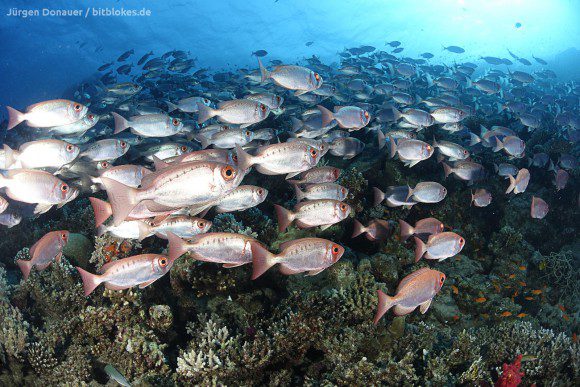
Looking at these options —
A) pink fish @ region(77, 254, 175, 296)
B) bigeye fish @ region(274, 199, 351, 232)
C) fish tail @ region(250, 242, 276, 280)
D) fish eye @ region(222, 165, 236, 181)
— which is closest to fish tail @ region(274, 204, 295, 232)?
bigeye fish @ region(274, 199, 351, 232)

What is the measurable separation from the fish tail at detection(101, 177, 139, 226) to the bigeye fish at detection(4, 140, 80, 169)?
3.00 metres

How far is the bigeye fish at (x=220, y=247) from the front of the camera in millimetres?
3658

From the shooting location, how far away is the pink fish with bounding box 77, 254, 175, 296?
3740mm

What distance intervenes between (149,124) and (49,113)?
1677 mm

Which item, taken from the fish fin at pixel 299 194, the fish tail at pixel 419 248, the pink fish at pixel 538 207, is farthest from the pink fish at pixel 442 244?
the pink fish at pixel 538 207

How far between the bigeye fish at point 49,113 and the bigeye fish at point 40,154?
2.44 ft

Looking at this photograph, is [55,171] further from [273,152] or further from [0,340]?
[273,152]

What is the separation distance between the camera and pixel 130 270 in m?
3.76

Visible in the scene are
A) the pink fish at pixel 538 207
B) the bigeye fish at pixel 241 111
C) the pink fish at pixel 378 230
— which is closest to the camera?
the bigeye fish at pixel 241 111

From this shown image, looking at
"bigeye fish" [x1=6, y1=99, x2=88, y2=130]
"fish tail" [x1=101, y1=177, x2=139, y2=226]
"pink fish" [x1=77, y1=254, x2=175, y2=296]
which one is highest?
"bigeye fish" [x1=6, y1=99, x2=88, y2=130]

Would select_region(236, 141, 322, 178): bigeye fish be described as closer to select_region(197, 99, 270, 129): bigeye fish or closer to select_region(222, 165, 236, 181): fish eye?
select_region(222, 165, 236, 181): fish eye

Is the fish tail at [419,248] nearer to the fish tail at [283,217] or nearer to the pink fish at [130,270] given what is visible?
the fish tail at [283,217]

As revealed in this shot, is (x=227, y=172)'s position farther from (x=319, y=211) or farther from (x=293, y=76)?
(x=293, y=76)

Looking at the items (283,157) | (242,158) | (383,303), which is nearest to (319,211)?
(283,157)
